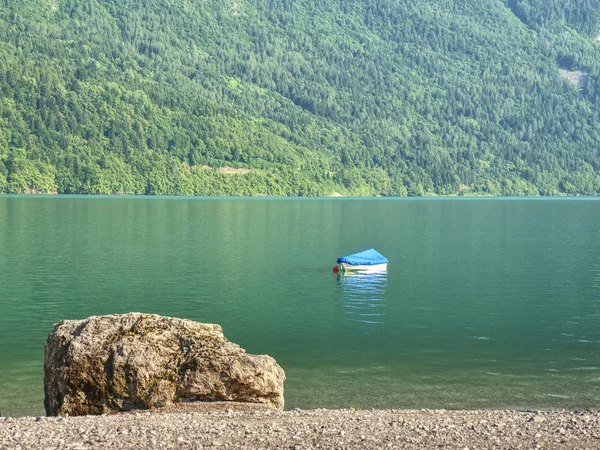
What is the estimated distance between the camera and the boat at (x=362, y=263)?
3268 inches

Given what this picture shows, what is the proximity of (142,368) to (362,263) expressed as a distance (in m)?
59.6

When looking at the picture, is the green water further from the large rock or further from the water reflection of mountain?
the large rock

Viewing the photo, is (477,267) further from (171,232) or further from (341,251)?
(171,232)

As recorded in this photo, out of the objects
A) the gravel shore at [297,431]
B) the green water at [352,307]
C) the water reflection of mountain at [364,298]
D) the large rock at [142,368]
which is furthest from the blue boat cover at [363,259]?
the gravel shore at [297,431]

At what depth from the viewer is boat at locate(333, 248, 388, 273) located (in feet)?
272

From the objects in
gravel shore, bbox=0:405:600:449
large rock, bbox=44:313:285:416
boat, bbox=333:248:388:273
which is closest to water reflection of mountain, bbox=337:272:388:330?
boat, bbox=333:248:388:273

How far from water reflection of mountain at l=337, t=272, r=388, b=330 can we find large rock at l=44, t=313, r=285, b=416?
89.3 ft

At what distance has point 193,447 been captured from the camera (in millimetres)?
19062

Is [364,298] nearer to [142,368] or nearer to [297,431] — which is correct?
[142,368]

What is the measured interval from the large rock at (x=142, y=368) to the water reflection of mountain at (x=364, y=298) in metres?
27.2

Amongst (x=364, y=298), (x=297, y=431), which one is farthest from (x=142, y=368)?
(x=364, y=298)

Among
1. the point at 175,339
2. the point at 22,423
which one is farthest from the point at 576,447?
the point at 22,423

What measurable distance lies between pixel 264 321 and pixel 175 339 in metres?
28.7

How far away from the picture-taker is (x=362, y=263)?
83.1 metres
